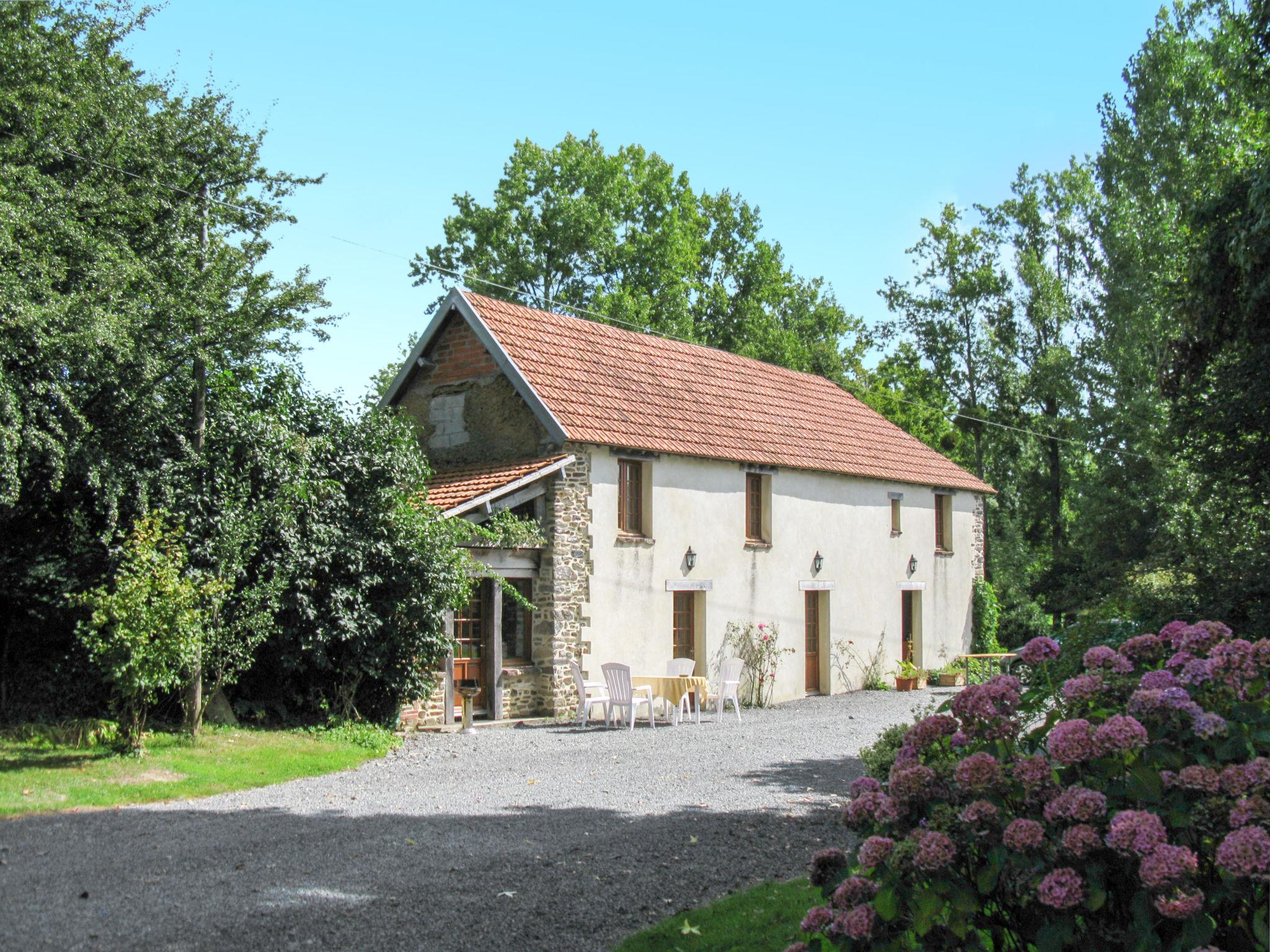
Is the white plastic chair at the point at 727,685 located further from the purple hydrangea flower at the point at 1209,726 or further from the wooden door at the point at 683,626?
the purple hydrangea flower at the point at 1209,726

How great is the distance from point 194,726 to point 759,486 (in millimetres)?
11896

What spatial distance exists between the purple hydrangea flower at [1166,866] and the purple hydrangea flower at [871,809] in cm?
86

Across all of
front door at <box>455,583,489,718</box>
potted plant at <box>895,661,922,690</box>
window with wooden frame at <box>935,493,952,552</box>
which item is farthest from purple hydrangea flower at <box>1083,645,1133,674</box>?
window with wooden frame at <box>935,493,952,552</box>

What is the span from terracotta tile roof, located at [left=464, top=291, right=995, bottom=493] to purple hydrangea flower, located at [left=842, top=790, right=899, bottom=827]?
14.1 metres

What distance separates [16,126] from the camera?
46.4 ft

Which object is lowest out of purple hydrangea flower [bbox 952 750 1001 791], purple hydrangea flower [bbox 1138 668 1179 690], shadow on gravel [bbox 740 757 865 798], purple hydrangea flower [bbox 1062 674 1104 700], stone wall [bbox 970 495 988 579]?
shadow on gravel [bbox 740 757 865 798]

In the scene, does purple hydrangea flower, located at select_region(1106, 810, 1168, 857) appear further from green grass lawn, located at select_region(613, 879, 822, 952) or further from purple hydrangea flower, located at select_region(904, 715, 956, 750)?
green grass lawn, located at select_region(613, 879, 822, 952)

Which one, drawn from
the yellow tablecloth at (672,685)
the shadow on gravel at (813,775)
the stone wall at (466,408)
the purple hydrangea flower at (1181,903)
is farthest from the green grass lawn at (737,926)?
the stone wall at (466,408)

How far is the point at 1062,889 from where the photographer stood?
3484 mm

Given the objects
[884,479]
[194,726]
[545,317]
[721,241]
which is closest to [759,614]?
[884,479]

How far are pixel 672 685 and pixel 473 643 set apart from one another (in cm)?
317

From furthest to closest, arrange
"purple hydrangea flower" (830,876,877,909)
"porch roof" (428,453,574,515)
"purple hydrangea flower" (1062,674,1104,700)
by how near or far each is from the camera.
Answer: "porch roof" (428,453,574,515)
"purple hydrangea flower" (1062,674,1104,700)
"purple hydrangea flower" (830,876,877,909)

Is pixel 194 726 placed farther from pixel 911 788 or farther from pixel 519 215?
pixel 519 215

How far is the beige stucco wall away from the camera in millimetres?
18953
